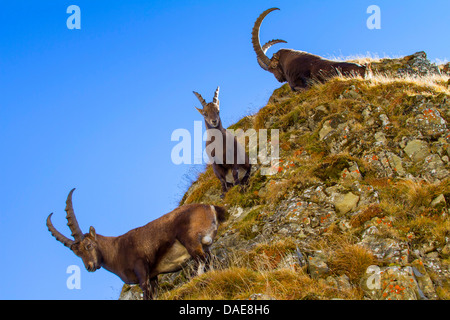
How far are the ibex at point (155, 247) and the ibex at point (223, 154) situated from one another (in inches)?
146

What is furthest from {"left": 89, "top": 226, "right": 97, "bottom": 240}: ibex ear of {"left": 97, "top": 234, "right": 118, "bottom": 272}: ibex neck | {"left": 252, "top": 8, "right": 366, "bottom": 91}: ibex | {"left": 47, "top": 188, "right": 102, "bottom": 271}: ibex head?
{"left": 252, "top": 8, "right": 366, "bottom": 91}: ibex

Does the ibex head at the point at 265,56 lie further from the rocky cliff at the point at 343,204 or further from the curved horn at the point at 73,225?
the curved horn at the point at 73,225

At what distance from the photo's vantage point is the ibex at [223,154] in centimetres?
1454

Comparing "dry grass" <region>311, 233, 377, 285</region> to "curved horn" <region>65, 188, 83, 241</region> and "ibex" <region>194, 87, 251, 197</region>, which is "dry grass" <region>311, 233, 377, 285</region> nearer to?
"ibex" <region>194, 87, 251, 197</region>

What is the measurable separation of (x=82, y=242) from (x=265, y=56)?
516 inches

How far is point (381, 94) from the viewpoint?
1579cm

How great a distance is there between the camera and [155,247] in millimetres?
10617

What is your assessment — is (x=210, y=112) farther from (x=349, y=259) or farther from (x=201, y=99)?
(x=349, y=259)

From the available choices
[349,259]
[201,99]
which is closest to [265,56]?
[201,99]

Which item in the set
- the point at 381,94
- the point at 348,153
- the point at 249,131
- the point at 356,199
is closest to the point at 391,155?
the point at 348,153

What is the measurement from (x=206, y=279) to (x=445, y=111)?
857 centimetres

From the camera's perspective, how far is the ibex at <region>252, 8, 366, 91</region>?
59.8 feet
